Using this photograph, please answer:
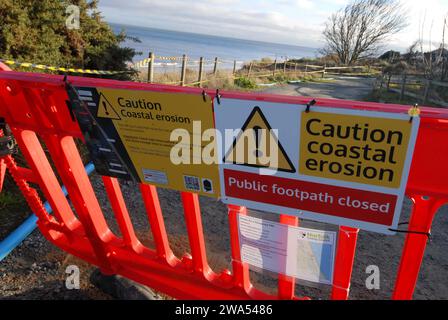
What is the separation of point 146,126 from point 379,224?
4.11ft

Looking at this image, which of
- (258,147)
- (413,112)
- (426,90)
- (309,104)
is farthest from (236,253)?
(426,90)

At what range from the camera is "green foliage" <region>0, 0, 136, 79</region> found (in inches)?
250

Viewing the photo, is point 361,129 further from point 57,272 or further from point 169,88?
point 57,272

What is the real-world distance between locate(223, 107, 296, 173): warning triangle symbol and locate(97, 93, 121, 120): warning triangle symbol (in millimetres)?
673

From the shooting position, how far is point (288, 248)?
6.77 ft

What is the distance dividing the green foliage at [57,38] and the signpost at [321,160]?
19.7ft

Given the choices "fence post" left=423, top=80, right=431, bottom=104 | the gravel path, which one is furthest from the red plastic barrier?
"fence post" left=423, top=80, right=431, bottom=104

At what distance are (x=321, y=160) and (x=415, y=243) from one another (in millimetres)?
571

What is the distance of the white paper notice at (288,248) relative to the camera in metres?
1.98

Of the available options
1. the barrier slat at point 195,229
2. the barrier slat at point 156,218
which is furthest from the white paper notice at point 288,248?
the barrier slat at point 156,218

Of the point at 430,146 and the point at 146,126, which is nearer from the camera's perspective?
the point at 430,146

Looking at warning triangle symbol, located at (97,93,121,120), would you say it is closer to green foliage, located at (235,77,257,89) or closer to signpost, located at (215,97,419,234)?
signpost, located at (215,97,419,234)

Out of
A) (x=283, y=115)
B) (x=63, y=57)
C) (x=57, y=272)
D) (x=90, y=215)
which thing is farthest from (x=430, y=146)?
(x=63, y=57)

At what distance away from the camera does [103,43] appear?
9.02m
